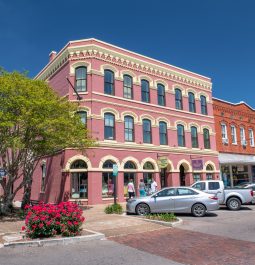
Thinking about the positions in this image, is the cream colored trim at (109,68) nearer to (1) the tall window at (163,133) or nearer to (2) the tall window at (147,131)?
A: (2) the tall window at (147,131)

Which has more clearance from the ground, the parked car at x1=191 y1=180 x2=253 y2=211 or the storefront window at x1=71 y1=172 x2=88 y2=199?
the storefront window at x1=71 y1=172 x2=88 y2=199

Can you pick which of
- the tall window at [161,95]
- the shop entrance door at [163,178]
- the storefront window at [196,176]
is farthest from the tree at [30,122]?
the storefront window at [196,176]

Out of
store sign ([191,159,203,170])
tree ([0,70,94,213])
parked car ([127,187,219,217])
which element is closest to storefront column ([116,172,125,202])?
tree ([0,70,94,213])

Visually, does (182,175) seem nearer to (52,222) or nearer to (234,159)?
(234,159)

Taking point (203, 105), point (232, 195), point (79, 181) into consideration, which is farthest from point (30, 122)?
point (203, 105)

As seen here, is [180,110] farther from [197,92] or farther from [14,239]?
[14,239]

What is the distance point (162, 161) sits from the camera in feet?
76.5

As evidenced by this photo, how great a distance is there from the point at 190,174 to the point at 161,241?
60.3 ft

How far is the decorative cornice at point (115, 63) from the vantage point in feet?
73.7

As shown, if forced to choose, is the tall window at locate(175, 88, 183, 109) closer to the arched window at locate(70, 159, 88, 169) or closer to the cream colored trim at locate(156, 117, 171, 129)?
the cream colored trim at locate(156, 117, 171, 129)

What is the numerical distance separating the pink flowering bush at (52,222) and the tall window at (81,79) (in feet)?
45.0

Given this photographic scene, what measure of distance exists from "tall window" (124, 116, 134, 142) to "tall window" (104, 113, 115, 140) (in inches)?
48.4

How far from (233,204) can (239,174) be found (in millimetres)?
17111

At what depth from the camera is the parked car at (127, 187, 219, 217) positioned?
46.6 ft
